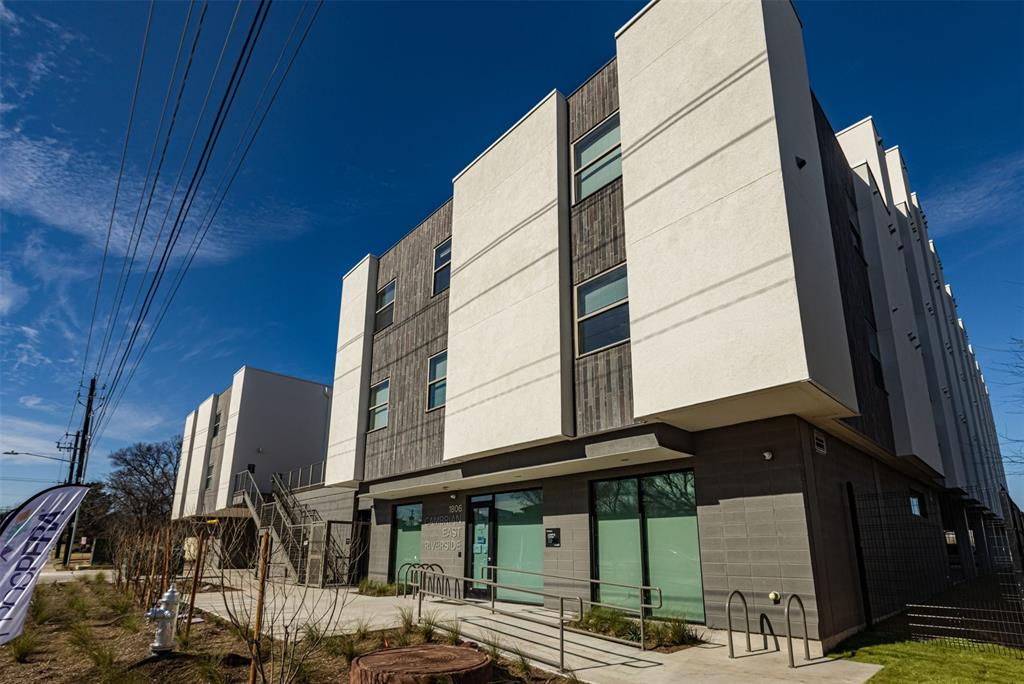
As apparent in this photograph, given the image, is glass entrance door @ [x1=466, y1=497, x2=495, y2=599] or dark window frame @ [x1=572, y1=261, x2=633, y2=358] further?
glass entrance door @ [x1=466, y1=497, x2=495, y2=599]

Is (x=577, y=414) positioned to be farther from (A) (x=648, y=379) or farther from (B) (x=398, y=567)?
(B) (x=398, y=567)

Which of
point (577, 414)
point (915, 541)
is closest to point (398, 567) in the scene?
point (577, 414)

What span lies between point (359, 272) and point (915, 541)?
1940cm

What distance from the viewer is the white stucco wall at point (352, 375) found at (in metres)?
19.6

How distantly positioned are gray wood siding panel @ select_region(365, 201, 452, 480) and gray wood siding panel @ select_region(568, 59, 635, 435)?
5249mm

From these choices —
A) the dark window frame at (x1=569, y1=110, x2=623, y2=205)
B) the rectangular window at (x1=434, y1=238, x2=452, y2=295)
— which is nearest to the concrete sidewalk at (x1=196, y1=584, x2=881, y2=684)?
the dark window frame at (x1=569, y1=110, x2=623, y2=205)

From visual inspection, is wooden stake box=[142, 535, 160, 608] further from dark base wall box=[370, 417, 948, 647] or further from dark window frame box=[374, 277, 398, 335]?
dark window frame box=[374, 277, 398, 335]

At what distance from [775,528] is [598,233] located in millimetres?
6535

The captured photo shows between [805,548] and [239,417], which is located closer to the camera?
[805,548]

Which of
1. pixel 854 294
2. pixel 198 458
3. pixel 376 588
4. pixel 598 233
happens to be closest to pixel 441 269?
pixel 598 233

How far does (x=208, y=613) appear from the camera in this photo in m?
12.1

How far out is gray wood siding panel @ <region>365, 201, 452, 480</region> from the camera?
1655 centimetres

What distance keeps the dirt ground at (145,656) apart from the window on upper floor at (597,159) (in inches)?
368

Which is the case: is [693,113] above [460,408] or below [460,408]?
above
